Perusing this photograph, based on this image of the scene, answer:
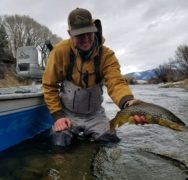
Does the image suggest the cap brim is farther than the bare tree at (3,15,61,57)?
No

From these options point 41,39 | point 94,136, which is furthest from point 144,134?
point 41,39

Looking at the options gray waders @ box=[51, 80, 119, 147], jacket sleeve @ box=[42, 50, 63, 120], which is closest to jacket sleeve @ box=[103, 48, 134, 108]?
gray waders @ box=[51, 80, 119, 147]

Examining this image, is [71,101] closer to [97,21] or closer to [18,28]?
[97,21]

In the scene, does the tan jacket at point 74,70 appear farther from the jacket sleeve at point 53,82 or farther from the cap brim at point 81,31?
the cap brim at point 81,31

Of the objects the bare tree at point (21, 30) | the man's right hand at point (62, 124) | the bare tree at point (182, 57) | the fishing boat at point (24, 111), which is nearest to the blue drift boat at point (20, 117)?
the fishing boat at point (24, 111)

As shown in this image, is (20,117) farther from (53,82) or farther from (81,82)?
(81,82)

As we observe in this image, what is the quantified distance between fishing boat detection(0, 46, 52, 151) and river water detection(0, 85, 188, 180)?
0.20 m

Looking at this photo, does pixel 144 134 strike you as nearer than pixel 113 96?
No

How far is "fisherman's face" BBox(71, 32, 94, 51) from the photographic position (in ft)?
17.0

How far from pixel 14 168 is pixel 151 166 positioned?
1.86 metres

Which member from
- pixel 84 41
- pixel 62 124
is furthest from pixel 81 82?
pixel 62 124

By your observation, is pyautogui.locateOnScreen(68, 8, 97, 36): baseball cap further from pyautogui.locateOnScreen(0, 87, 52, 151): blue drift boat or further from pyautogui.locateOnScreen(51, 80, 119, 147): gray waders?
pyautogui.locateOnScreen(0, 87, 52, 151): blue drift boat

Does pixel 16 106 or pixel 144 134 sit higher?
pixel 16 106

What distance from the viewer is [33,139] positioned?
6.63 meters
